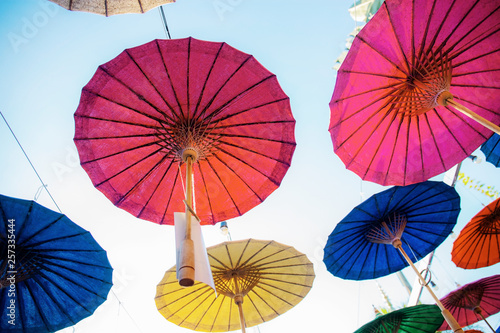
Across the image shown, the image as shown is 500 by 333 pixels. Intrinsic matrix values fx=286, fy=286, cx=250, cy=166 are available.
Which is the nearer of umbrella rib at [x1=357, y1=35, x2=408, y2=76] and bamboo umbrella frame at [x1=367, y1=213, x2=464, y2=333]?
umbrella rib at [x1=357, y1=35, x2=408, y2=76]

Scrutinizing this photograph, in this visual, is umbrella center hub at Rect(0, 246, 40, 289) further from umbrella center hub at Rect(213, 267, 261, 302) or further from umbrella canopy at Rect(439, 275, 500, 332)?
umbrella canopy at Rect(439, 275, 500, 332)

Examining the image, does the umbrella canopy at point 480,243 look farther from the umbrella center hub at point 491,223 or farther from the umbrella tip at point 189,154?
the umbrella tip at point 189,154

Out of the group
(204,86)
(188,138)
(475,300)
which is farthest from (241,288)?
(475,300)

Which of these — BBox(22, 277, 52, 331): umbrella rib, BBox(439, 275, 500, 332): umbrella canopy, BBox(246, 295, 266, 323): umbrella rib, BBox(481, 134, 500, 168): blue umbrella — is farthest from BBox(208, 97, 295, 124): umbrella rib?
BBox(439, 275, 500, 332): umbrella canopy

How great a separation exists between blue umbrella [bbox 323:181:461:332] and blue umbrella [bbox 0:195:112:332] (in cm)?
397

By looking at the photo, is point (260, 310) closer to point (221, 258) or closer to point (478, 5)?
point (221, 258)

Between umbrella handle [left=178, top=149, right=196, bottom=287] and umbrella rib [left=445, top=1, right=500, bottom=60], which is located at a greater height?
umbrella rib [left=445, top=1, right=500, bottom=60]

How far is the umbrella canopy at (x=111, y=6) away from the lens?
384 cm

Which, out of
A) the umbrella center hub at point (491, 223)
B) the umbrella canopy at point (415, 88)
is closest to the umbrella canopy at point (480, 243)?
the umbrella center hub at point (491, 223)

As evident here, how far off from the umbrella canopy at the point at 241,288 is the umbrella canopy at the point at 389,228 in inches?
32.2

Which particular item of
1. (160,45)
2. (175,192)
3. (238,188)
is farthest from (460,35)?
(175,192)

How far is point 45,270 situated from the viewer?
427cm

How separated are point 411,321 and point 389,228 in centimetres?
172

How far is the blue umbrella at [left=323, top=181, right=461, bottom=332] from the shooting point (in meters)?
5.06
